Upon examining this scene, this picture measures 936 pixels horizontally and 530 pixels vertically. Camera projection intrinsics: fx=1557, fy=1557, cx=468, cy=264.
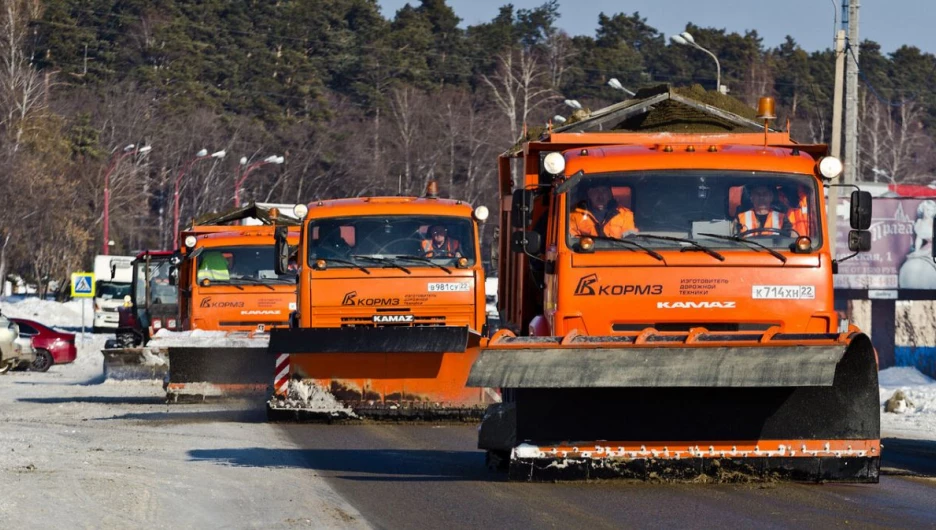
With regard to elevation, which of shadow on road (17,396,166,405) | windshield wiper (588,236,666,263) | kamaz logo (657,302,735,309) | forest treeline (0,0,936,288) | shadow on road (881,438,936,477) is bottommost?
shadow on road (17,396,166,405)

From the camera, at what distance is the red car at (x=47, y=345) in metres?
34.5

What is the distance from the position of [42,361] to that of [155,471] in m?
23.9

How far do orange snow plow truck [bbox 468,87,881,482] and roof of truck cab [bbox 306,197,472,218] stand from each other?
5229 millimetres

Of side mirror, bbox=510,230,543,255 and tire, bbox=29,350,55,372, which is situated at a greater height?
side mirror, bbox=510,230,543,255

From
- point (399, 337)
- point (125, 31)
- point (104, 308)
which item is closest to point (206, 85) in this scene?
point (125, 31)

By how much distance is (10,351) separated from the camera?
31.6 meters

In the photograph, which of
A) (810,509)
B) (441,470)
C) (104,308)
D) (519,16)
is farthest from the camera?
(519,16)

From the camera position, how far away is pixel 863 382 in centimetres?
1009

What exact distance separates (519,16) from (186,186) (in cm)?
2862

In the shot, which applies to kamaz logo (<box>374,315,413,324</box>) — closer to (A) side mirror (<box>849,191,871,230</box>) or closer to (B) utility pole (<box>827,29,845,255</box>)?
(A) side mirror (<box>849,191,871,230</box>)

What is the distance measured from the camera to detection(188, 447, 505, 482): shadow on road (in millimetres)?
11570

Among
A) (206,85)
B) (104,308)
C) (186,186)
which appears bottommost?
(104,308)

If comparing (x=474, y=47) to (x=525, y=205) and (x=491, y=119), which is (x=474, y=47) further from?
(x=525, y=205)

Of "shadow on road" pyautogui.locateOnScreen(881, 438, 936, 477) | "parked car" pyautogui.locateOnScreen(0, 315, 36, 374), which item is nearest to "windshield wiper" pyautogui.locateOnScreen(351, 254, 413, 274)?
"shadow on road" pyautogui.locateOnScreen(881, 438, 936, 477)
